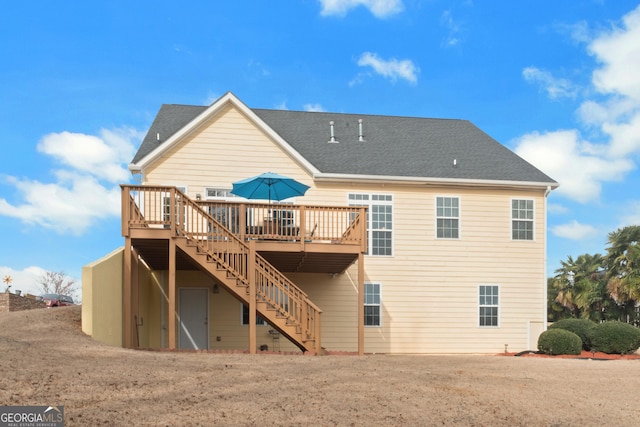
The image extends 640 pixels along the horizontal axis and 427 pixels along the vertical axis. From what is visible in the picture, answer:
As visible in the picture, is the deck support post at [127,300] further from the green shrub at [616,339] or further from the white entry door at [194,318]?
the green shrub at [616,339]

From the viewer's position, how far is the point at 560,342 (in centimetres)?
2014

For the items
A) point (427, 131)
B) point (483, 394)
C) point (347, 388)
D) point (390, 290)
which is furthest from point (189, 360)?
point (427, 131)

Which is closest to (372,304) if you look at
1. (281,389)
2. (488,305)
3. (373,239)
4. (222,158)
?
(373,239)

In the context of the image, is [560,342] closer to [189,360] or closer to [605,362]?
[605,362]

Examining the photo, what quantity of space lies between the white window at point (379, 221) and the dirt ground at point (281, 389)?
743 centimetres

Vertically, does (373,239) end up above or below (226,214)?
below

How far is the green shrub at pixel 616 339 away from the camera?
20.9m

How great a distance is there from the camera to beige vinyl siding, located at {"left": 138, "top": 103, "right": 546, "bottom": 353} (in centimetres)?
2042

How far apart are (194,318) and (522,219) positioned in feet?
36.5

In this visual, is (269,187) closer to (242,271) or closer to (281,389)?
(242,271)

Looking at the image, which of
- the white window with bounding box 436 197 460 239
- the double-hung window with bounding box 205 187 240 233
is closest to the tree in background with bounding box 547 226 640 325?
the white window with bounding box 436 197 460 239

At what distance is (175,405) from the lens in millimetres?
8844

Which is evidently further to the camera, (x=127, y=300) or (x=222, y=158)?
(x=222, y=158)

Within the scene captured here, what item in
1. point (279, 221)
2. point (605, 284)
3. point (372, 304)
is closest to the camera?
point (279, 221)
